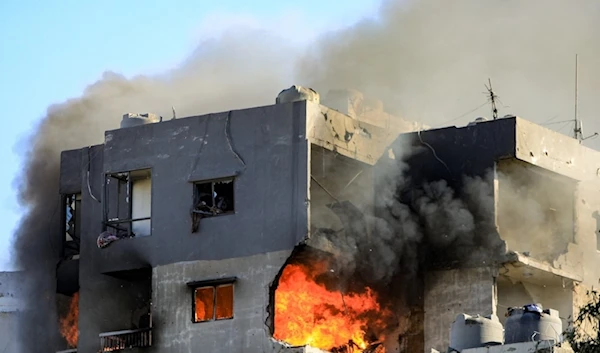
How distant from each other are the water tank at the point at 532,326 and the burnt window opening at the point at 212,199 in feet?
32.9

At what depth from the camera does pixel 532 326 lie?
51.9m

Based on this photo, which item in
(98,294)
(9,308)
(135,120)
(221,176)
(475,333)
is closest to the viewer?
(475,333)

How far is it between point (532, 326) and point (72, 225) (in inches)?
735

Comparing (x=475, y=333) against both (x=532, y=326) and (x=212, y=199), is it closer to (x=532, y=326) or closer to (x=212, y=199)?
(x=532, y=326)

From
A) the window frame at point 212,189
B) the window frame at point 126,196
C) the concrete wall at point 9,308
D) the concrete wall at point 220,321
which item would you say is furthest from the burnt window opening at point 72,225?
the window frame at point 212,189

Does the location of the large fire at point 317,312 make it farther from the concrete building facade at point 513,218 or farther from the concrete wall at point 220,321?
the concrete building facade at point 513,218

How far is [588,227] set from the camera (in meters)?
61.8

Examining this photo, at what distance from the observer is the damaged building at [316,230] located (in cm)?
5647

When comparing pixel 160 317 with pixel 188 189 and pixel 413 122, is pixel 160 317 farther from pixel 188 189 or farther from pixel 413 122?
pixel 413 122

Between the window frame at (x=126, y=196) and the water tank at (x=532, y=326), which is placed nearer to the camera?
the water tank at (x=532, y=326)

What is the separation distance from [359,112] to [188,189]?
901 cm

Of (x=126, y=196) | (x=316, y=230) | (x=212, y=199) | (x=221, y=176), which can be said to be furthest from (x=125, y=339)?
(x=316, y=230)

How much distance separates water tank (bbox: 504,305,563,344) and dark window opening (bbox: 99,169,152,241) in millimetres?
13085

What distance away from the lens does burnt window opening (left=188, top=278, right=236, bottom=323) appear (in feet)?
185
